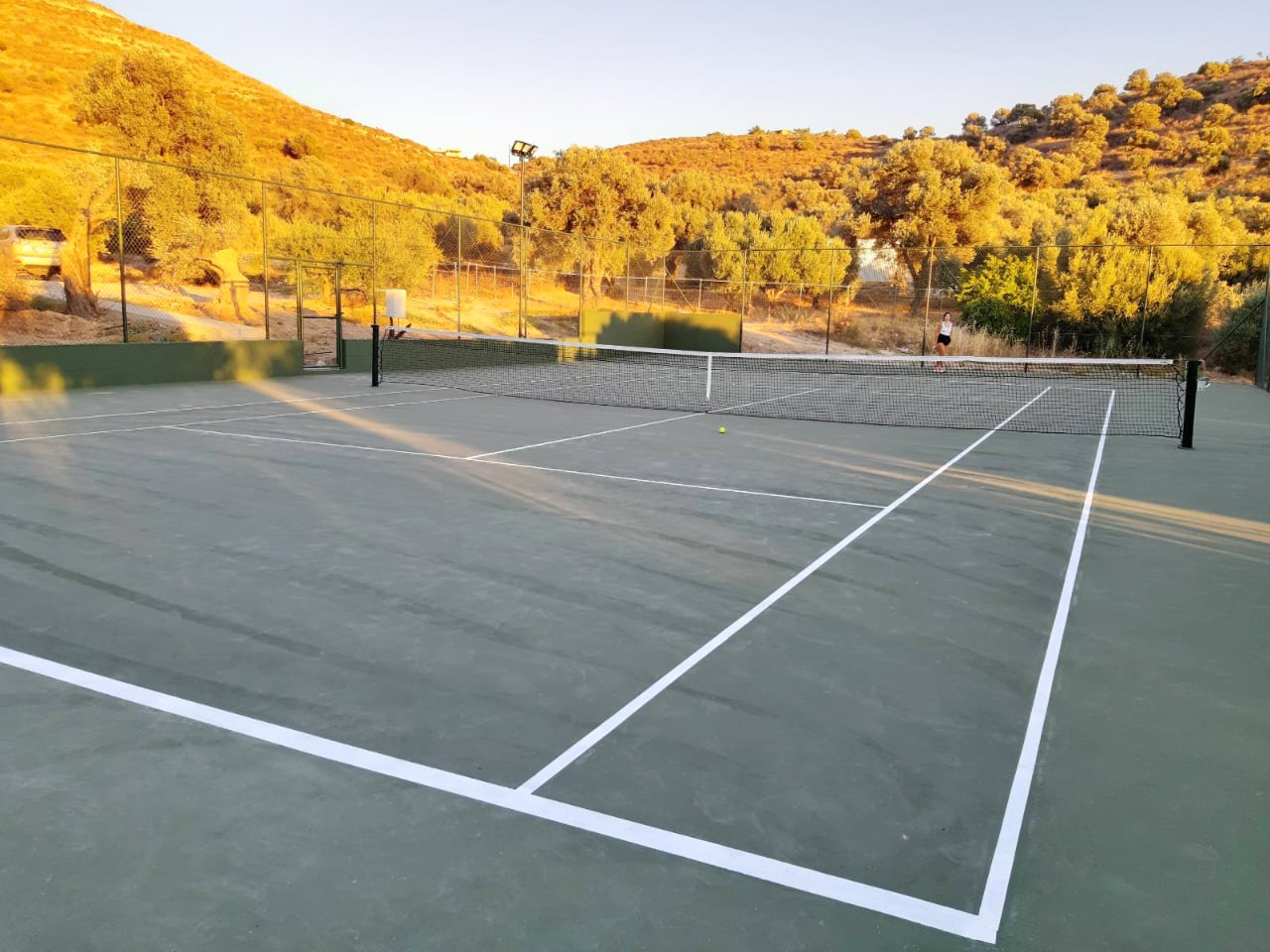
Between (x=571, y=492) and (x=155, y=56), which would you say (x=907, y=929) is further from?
(x=155, y=56)

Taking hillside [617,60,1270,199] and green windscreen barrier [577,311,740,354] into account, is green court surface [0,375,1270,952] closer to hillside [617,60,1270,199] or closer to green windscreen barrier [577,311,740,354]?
green windscreen barrier [577,311,740,354]

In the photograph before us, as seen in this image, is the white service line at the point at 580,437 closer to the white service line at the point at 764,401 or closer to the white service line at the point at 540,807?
the white service line at the point at 764,401

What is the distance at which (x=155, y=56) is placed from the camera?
3666cm

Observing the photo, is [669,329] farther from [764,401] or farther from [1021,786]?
[1021,786]

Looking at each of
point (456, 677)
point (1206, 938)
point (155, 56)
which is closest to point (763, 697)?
point (456, 677)

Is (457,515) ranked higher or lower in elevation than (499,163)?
lower

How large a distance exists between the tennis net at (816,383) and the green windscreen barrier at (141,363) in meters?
2.49

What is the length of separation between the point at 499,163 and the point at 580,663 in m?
90.7

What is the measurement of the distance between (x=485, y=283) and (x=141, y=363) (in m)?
16.1

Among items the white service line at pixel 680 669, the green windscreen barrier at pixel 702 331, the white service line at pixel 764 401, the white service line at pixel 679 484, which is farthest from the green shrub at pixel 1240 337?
the white service line at pixel 680 669

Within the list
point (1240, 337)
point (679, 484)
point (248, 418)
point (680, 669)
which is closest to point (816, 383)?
point (1240, 337)

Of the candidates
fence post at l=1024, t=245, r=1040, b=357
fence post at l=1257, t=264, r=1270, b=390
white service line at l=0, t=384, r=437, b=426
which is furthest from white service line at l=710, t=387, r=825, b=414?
fence post at l=1024, t=245, r=1040, b=357

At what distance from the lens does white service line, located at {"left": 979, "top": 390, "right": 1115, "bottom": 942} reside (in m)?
2.71

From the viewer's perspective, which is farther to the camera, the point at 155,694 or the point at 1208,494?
the point at 1208,494
